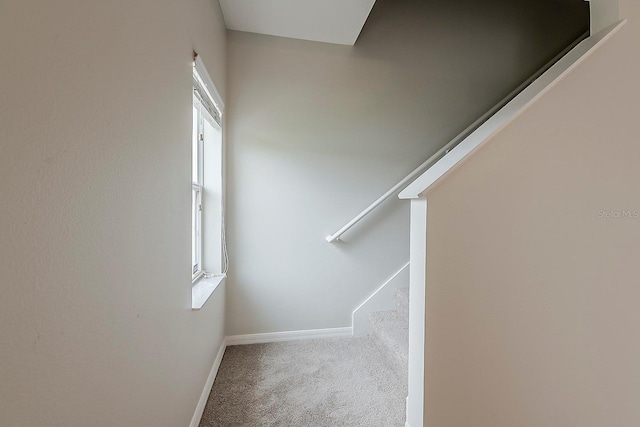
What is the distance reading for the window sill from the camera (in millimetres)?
1471

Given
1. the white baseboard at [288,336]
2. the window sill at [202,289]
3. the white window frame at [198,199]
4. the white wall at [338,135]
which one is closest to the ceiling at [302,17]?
the white wall at [338,135]

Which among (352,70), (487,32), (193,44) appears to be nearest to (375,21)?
(352,70)

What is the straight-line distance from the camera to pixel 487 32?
253 centimetres

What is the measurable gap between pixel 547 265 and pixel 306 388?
1448 millimetres

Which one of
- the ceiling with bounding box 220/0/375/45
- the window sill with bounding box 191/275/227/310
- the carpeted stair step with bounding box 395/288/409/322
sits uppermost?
the ceiling with bounding box 220/0/375/45

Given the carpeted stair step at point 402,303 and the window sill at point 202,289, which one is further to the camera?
the carpeted stair step at point 402,303

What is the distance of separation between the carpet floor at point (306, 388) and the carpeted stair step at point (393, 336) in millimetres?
74

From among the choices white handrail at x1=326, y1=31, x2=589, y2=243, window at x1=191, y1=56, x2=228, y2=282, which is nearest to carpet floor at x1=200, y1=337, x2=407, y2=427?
window at x1=191, y1=56, x2=228, y2=282

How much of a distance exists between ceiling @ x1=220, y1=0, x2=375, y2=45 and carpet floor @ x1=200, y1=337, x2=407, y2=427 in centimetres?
239

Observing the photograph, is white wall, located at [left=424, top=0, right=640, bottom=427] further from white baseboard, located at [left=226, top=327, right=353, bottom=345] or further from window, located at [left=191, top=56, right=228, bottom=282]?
window, located at [left=191, top=56, right=228, bottom=282]

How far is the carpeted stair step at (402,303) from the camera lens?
216 cm

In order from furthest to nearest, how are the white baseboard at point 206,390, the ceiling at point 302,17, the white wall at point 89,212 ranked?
1. the ceiling at point 302,17
2. the white baseboard at point 206,390
3. the white wall at point 89,212

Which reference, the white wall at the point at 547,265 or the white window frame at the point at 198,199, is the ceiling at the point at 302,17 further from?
the white wall at the point at 547,265

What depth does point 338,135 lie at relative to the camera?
2334 mm
